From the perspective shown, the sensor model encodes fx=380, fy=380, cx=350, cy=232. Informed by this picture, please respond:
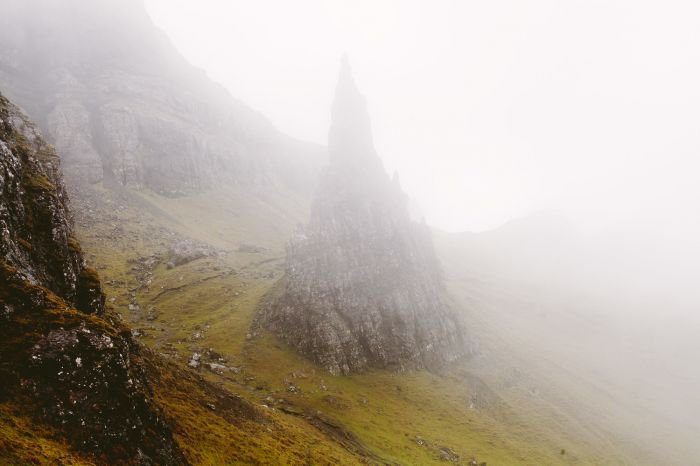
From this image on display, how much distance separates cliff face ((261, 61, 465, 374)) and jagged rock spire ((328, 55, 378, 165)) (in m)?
0.58

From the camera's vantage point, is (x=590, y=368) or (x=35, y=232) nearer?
(x=35, y=232)

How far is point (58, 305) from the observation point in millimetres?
22938

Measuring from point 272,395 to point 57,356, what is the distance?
47.3 meters

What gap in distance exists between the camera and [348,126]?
12319 centimetres

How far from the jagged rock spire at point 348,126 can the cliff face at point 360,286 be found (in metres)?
0.58

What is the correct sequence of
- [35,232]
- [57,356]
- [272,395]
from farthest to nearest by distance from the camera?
1. [272,395]
2. [35,232]
3. [57,356]

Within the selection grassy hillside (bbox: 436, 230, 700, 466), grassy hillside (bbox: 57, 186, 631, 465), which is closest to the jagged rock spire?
grassy hillside (bbox: 57, 186, 631, 465)

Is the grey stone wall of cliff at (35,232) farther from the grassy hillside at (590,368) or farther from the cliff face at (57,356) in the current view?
the grassy hillside at (590,368)

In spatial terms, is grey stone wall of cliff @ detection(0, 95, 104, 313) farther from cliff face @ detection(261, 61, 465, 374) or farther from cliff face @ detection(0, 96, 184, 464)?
cliff face @ detection(261, 61, 465, 374)

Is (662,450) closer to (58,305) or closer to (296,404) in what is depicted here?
(296,404)

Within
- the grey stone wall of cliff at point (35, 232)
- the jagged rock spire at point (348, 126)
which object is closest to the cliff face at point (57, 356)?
the grey stone wall of cliff at point (35, 232)

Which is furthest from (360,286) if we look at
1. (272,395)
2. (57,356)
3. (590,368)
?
(590,368)

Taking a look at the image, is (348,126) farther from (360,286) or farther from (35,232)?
(35,232)

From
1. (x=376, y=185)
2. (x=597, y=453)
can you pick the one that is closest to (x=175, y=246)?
(x=376, y=185)
